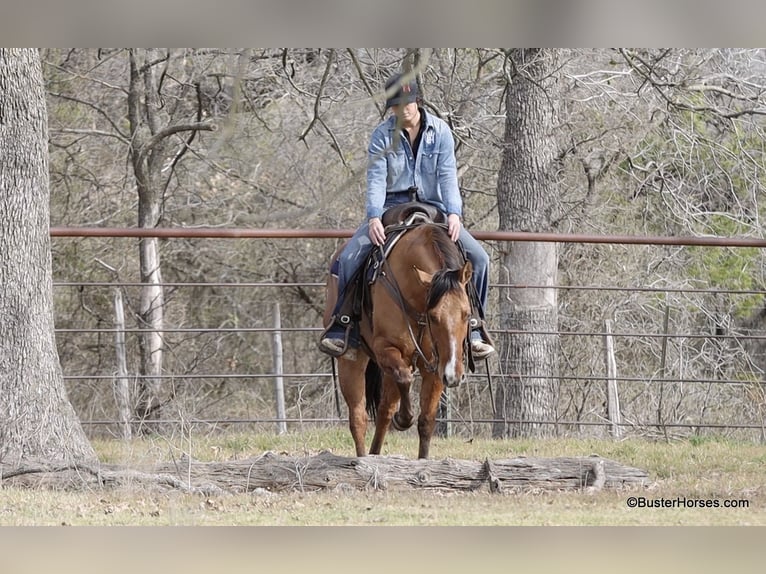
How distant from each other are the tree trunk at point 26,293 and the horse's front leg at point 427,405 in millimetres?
2005

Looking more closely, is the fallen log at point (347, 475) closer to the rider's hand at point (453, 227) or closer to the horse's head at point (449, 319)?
the horse's head at point (449, 319)

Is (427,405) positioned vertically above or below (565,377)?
below

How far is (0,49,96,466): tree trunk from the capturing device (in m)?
6.64

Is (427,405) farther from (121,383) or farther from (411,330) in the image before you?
(121,383)

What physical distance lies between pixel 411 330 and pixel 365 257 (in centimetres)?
64

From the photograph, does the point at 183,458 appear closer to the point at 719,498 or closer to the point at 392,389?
the point at 392,389

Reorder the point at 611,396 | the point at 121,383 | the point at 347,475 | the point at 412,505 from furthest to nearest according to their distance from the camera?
the point at 611,396 < the point at 121,383 < the point at 347,475 < the point at 412,505

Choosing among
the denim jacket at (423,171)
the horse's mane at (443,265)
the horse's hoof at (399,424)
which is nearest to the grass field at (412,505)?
the horse's hoof at (399,424)

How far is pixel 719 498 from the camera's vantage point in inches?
242

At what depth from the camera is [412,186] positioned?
6.83 meters

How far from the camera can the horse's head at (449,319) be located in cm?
595

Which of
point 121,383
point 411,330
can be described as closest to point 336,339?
point 411,330

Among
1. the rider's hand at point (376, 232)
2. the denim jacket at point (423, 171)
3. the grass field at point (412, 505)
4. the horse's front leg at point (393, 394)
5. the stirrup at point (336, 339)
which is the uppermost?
the denim jacket at point (423, 171)
